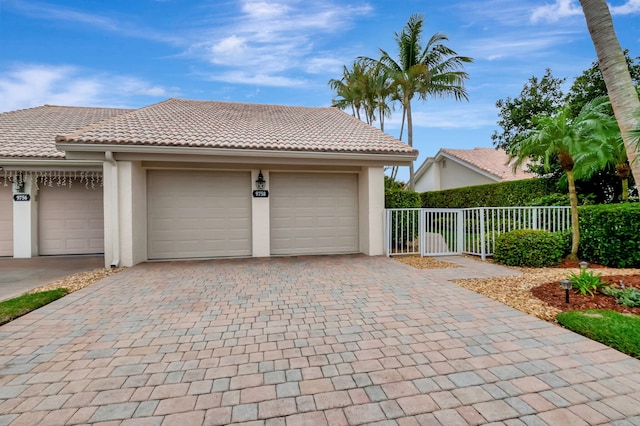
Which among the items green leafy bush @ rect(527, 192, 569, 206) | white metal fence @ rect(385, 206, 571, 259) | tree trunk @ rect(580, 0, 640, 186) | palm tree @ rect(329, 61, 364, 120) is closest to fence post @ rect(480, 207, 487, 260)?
white metal fence @ rect(385, 206, 571, 259)

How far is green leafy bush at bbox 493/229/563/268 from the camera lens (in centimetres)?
753

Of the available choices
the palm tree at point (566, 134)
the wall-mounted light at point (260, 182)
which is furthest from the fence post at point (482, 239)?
the wall-mounted light at point (260, 182)

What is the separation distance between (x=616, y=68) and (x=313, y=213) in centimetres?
721

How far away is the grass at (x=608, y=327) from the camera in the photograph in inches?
127

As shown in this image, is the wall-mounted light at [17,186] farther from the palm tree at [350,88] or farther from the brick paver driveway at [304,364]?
the palm tree at [350,88]

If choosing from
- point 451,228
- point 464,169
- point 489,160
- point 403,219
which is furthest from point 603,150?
point 489,160

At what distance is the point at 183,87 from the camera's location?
16.0m

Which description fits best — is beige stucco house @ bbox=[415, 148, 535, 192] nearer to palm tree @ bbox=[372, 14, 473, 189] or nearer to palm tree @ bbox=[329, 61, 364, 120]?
palm tree @ bbox=[372, 14, 473, 189]

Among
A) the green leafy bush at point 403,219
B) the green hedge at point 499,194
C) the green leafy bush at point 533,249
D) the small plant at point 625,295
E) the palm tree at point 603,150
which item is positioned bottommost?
the small plant at point 625,295

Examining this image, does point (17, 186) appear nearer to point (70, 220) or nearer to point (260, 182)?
point (70, 220)

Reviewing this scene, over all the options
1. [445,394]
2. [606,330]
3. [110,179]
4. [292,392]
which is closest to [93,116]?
[110,179]

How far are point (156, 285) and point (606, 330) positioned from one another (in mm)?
6834

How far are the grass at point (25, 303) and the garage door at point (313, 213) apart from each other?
5190mm

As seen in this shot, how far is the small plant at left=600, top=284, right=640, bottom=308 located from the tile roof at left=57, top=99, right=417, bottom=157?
17.9ft
